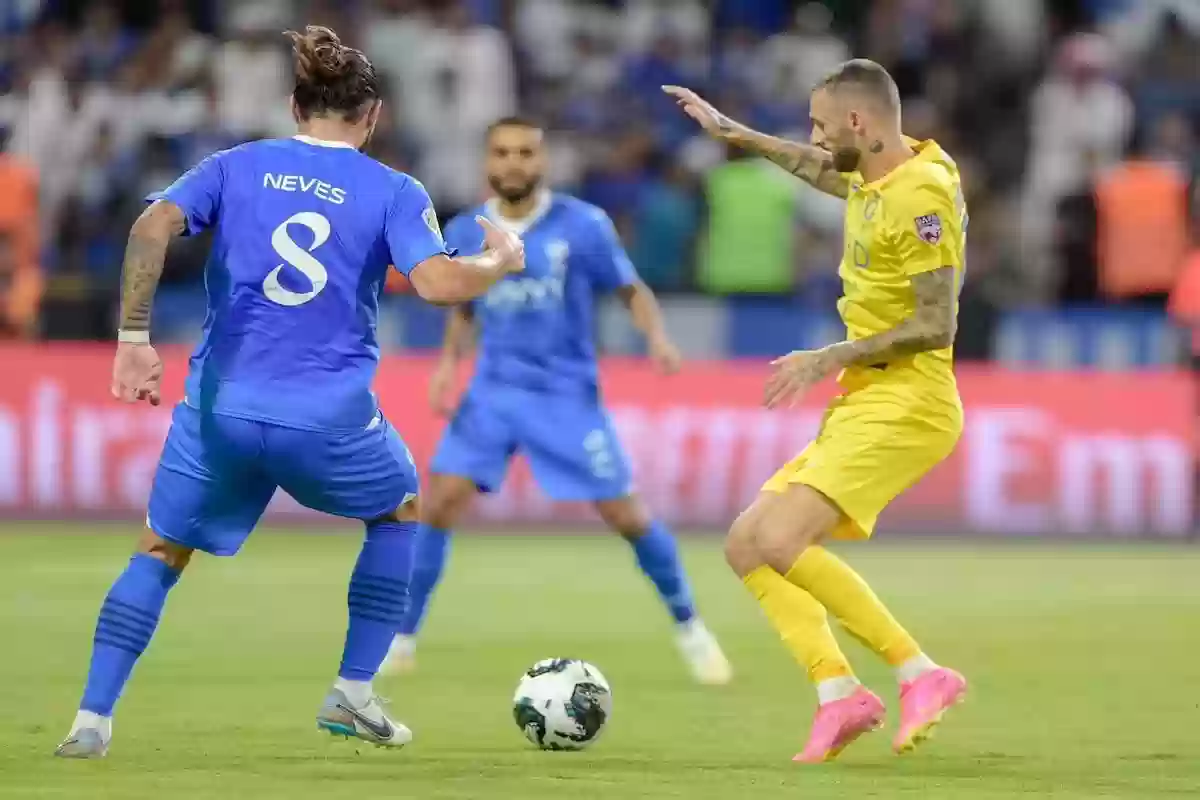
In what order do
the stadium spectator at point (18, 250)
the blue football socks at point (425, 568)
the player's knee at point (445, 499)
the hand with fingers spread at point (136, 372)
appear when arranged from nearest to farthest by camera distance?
the hand with fingers spread at point (136, 372), the blue football socks at point (425, 568), the player's knee at point (445, 499), the stadium spectator at point (18, 250)

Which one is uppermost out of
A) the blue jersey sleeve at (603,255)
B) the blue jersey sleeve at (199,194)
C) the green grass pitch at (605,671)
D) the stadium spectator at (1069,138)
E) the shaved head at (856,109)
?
the stadium spectator at (1069,138)

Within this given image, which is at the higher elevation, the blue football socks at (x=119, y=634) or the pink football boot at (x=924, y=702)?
the blue football socks at (x=119, y=634)

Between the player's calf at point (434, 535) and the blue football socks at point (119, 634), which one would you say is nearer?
the blue football socks at point (119, 634)

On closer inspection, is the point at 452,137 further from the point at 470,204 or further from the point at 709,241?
the point at 709,241

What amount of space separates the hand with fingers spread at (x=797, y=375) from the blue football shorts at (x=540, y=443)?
2.90 metres

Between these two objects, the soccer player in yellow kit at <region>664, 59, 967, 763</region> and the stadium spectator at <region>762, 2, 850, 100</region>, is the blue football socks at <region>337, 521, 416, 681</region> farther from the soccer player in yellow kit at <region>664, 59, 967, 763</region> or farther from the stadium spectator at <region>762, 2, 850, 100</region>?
the stadium spectator at <region>762, 2, 850, 100</region>

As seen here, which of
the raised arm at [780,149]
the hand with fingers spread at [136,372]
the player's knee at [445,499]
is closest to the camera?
the hand with fingers spread at [136,372]

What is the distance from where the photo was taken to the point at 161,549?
7242 millimetres

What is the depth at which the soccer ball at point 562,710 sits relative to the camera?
7648 millimetres

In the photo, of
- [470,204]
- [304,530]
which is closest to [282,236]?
[304,530]

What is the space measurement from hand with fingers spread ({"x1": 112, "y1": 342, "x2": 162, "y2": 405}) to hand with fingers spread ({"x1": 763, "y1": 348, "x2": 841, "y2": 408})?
180 centimetres

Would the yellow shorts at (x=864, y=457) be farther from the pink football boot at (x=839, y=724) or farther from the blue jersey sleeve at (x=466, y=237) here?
the blue jersey sleeve at (x=466, y=237)

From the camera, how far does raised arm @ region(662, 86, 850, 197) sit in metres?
8.18

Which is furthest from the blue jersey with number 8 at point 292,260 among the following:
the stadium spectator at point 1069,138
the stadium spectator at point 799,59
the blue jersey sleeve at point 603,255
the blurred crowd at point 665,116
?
the stadium spectator at point 799,59
